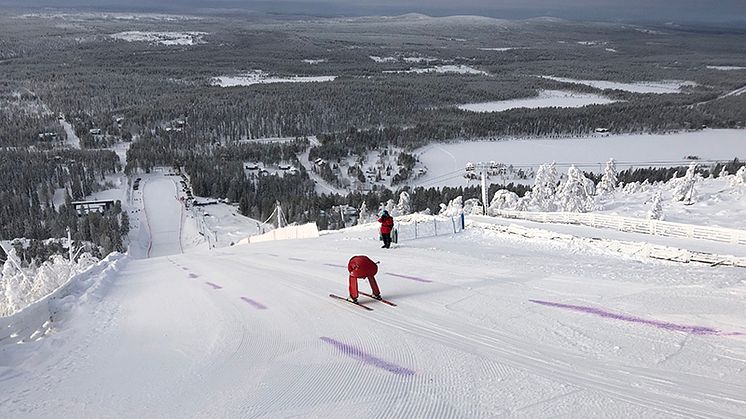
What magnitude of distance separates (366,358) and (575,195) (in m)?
43.0

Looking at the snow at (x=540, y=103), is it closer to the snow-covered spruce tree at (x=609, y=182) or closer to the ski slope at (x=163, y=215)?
the ski slope at (x=163, y=215)

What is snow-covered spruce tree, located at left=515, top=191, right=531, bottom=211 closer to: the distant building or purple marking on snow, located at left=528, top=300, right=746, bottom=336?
purple marking on snow, located at left=528, top=300, right=746, bottom=336

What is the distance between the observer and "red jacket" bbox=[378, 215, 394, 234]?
18391 millimetres

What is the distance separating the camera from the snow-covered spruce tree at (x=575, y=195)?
46.3 metres

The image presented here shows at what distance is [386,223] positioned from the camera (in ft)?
61.0

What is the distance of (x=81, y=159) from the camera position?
11656 centimetres

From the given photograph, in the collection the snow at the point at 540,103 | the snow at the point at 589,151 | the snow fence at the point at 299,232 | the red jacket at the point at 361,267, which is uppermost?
the red jacket at the point at 361,267

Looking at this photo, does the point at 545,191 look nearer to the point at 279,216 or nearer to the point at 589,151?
the point at 279,216

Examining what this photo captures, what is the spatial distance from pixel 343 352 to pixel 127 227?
237ft

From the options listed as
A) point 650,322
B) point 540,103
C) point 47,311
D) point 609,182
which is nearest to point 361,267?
point 650,322

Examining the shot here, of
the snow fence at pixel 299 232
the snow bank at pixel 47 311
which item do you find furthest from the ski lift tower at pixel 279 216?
the snow bank at pixel 47 311

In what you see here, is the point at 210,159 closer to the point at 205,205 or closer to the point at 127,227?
the point at 205,205

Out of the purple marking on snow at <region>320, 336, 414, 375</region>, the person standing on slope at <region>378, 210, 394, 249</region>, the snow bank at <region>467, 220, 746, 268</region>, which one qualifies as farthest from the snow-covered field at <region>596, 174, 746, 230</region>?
the purple marking on snow at <region>320, 336, 414, 375</region>

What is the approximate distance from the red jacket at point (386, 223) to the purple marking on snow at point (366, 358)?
917 cm
